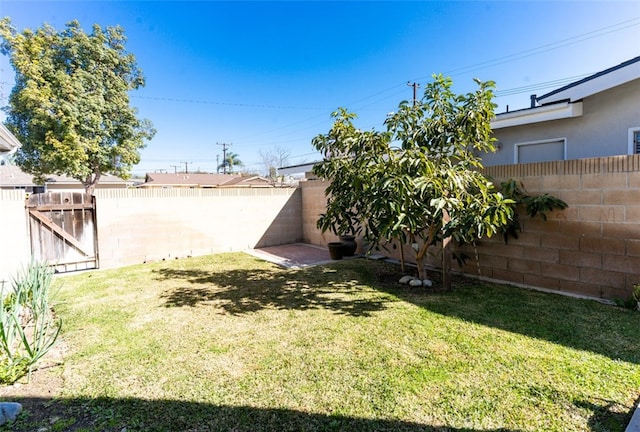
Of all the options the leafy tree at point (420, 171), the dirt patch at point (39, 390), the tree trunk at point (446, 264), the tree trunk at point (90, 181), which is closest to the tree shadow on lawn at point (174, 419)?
the dirt patch at point (39, 390)

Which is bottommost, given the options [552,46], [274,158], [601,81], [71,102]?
[601,81]

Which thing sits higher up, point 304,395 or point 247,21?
point 247,21

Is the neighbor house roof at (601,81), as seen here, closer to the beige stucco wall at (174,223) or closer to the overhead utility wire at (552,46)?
the overhead utility wire at (552,46)

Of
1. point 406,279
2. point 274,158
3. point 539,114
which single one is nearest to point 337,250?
point 406,279

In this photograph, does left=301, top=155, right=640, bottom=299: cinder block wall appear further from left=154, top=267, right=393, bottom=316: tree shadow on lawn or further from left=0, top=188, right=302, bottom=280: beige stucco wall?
left=0, top=188, right=302, bottom=280: beige stucco wall

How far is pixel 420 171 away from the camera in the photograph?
4.91m

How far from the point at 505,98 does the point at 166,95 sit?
2187 cm

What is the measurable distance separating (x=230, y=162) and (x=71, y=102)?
32.4 m

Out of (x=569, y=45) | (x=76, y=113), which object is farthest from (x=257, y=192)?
(x=76, y=113)

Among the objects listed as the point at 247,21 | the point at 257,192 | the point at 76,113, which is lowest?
the point at 257,192

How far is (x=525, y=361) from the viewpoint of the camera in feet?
10.7

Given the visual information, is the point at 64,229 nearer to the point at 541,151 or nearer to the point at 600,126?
the point at 541,151

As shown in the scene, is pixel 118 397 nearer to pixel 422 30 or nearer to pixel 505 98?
pixel 422 30

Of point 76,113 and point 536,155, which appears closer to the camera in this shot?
point 536,155
